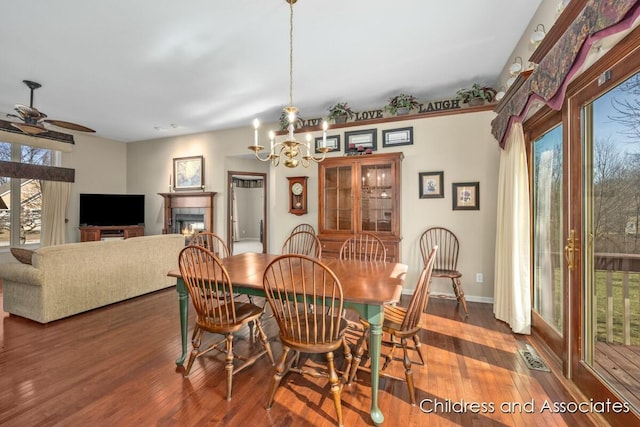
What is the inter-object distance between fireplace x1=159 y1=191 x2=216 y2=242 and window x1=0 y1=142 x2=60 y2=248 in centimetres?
223

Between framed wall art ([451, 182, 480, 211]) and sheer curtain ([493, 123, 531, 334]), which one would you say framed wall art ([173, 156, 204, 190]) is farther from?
sheer curtain ([493, 123, 531, 334])

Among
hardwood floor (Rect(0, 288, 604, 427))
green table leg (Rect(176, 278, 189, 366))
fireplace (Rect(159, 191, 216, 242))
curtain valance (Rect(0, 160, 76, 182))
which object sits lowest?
hardwood floor (Rect(0, 288, 604, 427))

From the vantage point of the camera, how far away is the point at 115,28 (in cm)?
264

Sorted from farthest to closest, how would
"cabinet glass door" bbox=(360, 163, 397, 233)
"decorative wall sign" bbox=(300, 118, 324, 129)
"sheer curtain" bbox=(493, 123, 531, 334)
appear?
"decorative wall sign" bbox=(300, 118, 324, 129)
"cabinet glass door" bbox=(360, 163, 397, 233)
"sheer curtain" bbox=(493, 123, 531, 334)

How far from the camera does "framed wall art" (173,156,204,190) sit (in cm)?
617

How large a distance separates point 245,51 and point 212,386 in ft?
10.3

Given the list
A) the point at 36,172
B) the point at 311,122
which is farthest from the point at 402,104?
the point at 36,172

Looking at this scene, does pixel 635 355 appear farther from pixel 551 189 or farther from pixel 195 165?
pixel 195 165

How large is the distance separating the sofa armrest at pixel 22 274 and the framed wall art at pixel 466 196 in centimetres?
487

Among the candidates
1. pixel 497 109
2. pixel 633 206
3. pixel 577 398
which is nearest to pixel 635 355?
pixel 577 398

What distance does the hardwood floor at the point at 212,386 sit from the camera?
5.49 feet

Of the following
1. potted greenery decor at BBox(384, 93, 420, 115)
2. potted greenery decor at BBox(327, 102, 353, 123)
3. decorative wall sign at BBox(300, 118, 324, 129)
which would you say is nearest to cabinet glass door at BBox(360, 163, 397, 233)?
potted greenery decor at BBox(384, 93, 420, 115)

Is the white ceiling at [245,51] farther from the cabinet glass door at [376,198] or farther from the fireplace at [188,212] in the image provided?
the fireplace at [188,212]

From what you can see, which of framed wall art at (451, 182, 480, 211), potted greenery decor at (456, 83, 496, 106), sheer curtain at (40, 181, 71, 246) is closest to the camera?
potted greenery decor at (456, 83, 496, 106)
